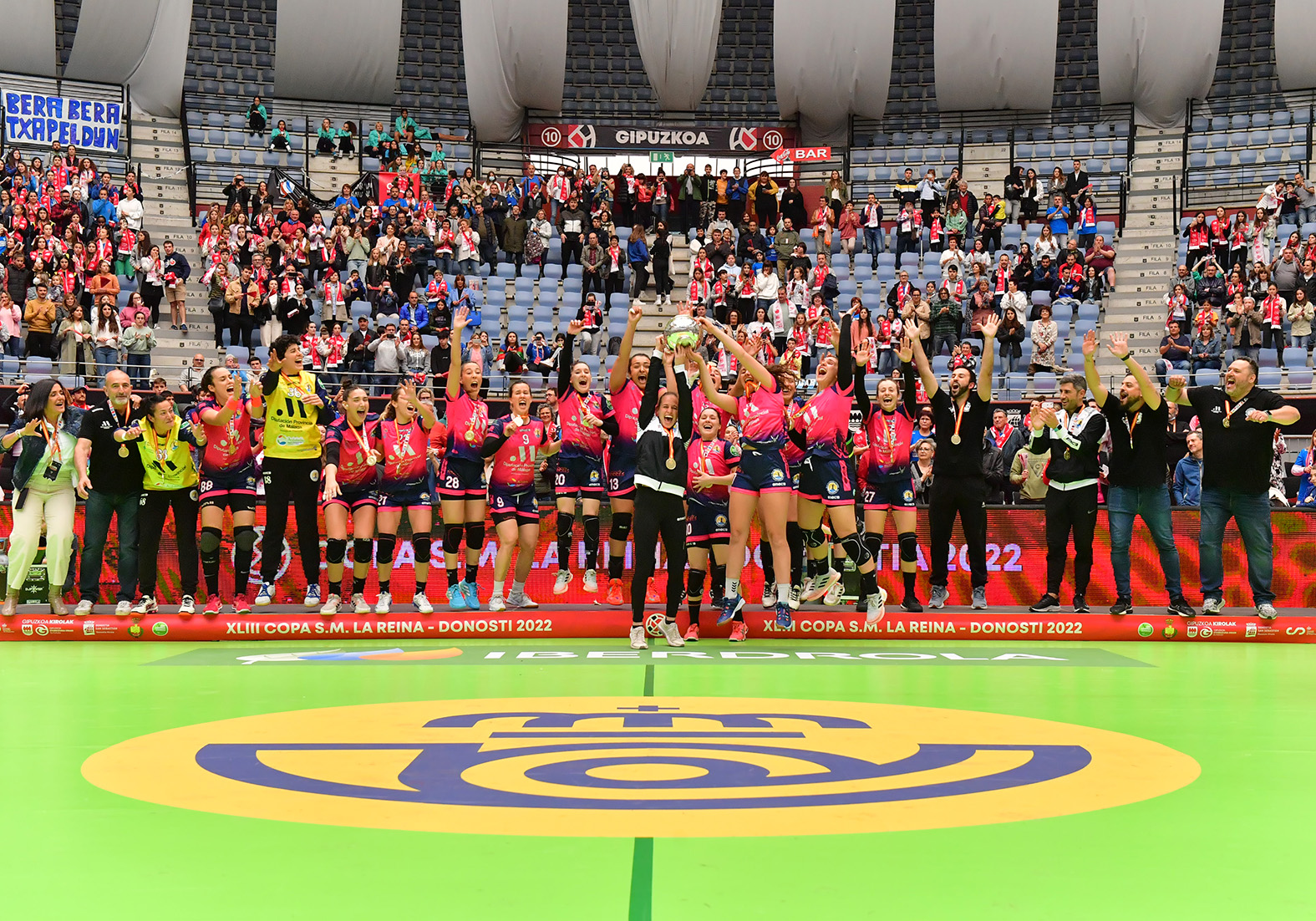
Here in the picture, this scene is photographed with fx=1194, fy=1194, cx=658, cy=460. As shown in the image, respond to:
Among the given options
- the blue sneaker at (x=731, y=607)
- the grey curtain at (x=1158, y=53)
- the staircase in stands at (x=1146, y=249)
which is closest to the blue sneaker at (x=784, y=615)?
the blue sneaker at (x=731, y=607)

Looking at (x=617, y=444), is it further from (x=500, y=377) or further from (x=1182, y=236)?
(x=1182, y=236)

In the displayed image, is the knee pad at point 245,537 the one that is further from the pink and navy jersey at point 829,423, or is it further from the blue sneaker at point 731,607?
the pink and navy jersey at point 829,423

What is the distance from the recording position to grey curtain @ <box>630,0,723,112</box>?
27.7 m

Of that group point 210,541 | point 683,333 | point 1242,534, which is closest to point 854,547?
point 683,333

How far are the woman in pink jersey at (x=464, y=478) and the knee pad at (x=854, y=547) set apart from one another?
138 inches

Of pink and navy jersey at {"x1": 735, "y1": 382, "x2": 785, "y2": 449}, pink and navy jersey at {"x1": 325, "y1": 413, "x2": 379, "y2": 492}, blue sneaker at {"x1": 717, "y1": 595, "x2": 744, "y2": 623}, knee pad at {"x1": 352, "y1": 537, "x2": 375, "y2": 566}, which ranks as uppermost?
pink and navy jersey at {"x1": 735, "y1": 382, "x2": 785, "y2": 449}

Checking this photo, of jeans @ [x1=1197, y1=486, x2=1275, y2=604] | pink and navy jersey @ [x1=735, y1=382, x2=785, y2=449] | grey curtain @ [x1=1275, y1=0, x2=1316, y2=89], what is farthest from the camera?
grey curtain @ [x1=1275, y1=0, x2=1316, y2=89]

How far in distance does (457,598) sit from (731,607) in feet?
9.13

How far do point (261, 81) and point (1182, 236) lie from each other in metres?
22.7

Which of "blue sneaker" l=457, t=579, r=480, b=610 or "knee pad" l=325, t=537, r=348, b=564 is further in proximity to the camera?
"blue sneaker" l=457, t=579, r=480, b=610

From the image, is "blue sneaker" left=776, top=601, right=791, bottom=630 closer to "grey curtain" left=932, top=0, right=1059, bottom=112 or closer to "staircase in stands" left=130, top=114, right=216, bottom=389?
"staircase in stands" left=130, top=114, right=216, bottom=389

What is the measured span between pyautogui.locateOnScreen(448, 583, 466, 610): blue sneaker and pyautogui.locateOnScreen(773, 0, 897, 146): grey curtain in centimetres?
2084

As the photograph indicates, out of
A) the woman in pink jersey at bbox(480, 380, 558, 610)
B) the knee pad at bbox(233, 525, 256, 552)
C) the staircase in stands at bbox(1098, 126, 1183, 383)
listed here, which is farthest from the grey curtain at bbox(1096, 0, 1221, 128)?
the knee pad at bbox(233, 525, 256, 552)

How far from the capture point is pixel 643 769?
4852 mm
